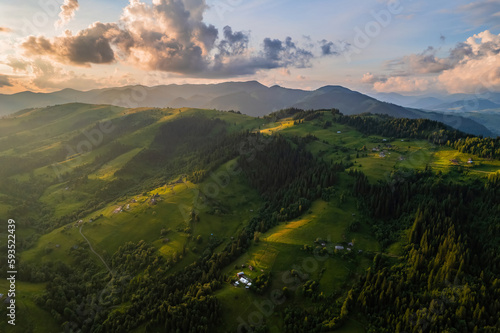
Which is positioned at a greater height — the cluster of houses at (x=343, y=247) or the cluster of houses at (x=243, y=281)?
the cluster of houses at (x=343, y=247)

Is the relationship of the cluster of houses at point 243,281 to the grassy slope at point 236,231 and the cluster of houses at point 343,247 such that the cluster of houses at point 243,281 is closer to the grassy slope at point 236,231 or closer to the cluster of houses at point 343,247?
the grassy slope at point 236,231

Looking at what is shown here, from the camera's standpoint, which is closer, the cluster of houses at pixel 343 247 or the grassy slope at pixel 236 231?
the grassy slope at pixel 236 231

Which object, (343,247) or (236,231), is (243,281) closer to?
(343,247)

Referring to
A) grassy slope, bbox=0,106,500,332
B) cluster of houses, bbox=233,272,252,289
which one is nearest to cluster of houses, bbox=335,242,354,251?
grassy slope, bbox=0,106,500,332

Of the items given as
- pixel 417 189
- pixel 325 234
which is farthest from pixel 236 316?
pixel 417 189

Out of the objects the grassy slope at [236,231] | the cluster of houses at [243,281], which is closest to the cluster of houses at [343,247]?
the grassy slope at [236,231]

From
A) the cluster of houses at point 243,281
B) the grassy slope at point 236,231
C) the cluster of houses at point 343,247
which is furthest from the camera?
the cluster of houses at point 343,247

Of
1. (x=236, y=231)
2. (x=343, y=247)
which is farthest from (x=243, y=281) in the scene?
(x=236, y=231)

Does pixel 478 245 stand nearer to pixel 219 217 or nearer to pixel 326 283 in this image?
pixel 326 283
